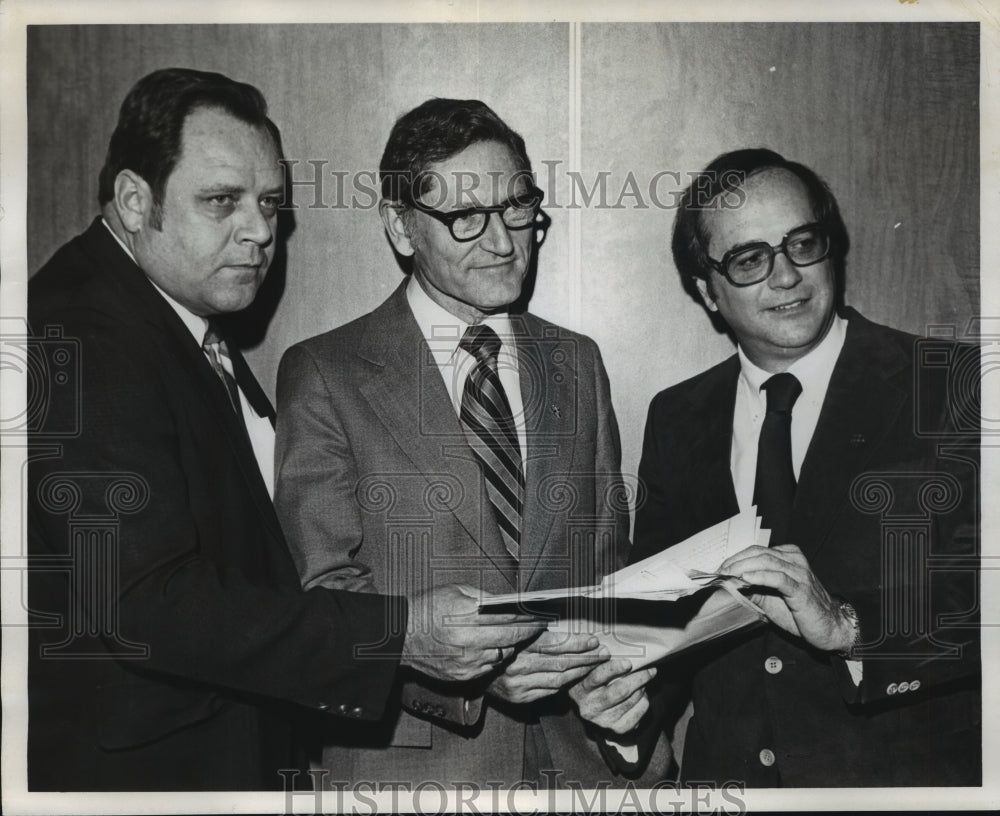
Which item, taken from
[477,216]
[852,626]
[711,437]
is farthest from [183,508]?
[852,626]

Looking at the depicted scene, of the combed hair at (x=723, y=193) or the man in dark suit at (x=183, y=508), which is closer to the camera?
the man in dark suit at (x=183, y=508)

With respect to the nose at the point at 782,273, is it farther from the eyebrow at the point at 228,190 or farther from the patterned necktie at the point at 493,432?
the eyebrow at the point at 228,190

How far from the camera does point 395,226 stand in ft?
8.10

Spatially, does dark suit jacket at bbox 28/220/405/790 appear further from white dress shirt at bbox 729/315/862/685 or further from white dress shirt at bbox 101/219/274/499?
white dress shirt at bbox 729/315/862/685

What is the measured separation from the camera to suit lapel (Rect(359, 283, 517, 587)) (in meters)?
2.42

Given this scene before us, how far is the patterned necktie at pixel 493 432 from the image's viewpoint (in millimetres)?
2445

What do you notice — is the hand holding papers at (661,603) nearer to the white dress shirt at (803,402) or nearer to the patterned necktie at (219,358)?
the white dress shirt at (803,402)

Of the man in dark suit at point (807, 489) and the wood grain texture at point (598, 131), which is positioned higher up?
the wood grain texture at point (598, 131)

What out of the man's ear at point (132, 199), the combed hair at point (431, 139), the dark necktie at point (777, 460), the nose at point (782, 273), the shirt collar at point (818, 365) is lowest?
the dark necktie at point (777, 460)

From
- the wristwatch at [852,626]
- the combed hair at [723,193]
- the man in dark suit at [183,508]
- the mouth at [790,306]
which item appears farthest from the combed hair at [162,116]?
the wristwatch at [852,626]

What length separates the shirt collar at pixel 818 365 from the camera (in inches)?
97.7

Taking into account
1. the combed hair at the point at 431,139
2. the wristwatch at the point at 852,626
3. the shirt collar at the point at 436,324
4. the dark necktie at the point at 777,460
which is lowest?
the wristwatch at the point at 852,626

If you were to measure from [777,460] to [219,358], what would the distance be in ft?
4.45

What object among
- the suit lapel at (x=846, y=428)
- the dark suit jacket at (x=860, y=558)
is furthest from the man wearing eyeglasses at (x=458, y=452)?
the suit lapel at (x=846, y=428)
